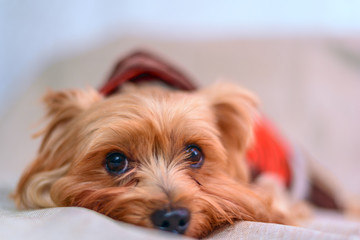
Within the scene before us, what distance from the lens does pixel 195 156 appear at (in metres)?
1.38

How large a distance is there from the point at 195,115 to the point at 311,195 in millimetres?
1304

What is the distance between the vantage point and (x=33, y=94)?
3080mm

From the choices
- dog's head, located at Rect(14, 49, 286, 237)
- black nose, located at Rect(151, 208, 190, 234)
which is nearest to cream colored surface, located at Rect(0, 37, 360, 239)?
dog's head, located at Rect(14, 49, 286, 237)

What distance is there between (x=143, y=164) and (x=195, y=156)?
0.65 ft

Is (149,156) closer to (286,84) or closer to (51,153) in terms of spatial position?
(51,153)

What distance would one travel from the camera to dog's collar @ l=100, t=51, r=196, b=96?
5.37 ft

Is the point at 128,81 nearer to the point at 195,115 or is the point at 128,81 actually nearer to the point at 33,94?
the point at 195,115

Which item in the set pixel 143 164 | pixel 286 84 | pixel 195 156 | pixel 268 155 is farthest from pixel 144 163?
pixel 286 84

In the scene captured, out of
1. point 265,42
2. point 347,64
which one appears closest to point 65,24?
point 265,42

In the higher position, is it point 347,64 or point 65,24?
point 65,24

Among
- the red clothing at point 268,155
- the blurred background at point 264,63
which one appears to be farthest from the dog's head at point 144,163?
the blurred background at point 264,63

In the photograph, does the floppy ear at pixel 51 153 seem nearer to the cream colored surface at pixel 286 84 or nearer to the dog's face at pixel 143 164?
the dog's face at pixel 143 164

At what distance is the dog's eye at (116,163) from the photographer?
1284mm

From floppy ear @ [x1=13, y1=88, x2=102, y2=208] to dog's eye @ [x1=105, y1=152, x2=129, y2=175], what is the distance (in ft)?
0.65
